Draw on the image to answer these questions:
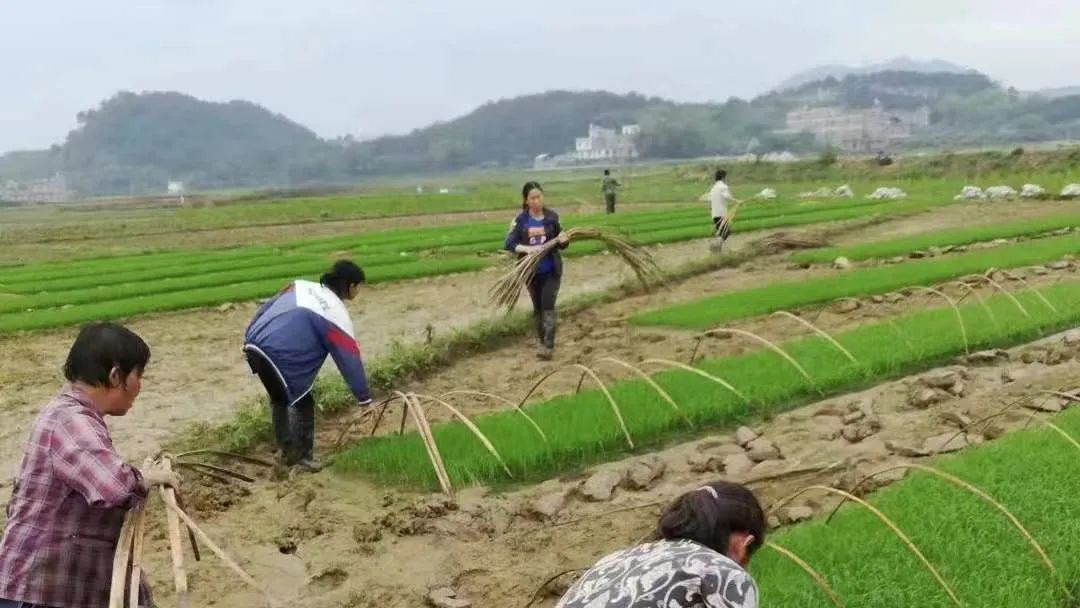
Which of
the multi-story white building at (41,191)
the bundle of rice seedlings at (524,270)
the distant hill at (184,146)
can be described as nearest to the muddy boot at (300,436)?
the bundle of rice seedlings at (524,270)

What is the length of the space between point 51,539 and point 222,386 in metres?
6.36

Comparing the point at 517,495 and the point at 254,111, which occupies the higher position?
the point at 254,111

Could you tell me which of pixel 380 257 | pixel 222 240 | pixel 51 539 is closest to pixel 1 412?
pixel 51 539

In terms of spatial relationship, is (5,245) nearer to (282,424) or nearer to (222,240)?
(222,240)

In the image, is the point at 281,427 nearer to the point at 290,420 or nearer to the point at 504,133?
the point at 290,420

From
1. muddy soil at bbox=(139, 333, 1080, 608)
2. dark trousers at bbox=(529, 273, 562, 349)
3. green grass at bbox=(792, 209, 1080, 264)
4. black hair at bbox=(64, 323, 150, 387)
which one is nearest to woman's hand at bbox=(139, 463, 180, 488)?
black hair at bbox=(64, 323, 150, 387)

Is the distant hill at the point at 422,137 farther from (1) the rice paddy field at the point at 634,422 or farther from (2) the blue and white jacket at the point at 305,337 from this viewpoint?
(2) the blue and white jacket at the point at 305,337

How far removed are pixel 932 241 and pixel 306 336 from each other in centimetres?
1292

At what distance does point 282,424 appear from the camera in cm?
603

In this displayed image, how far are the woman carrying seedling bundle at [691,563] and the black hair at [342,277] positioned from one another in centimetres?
317

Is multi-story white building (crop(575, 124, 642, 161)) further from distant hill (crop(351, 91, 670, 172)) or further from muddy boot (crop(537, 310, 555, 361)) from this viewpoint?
muddy boot (crop(537, 310, 555, 361))

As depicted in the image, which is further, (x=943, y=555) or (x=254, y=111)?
(x=254, y=111)

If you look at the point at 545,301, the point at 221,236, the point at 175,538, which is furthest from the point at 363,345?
the point at 221,236

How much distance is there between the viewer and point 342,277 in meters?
5.49
